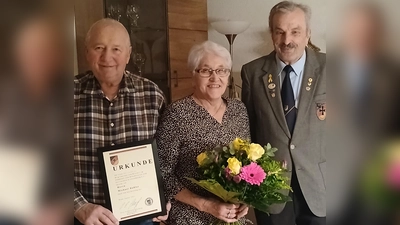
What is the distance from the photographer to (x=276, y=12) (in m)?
1.33

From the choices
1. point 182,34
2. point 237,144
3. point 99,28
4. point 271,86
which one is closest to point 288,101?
point 271,86

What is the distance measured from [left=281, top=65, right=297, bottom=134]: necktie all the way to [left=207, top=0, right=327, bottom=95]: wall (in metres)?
0.12

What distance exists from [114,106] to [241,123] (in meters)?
0.43

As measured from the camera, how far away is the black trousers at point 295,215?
1352 millimetres

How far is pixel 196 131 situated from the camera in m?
1.27

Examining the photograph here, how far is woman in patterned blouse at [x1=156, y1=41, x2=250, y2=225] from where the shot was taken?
1267 millimetres

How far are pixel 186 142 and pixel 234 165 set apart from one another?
218 millimetres

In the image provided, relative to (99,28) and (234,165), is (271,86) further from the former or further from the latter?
(99,28)

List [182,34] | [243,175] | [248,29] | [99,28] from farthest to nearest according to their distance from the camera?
[182,34]
[248,29]
[99,28]
[243,175]
